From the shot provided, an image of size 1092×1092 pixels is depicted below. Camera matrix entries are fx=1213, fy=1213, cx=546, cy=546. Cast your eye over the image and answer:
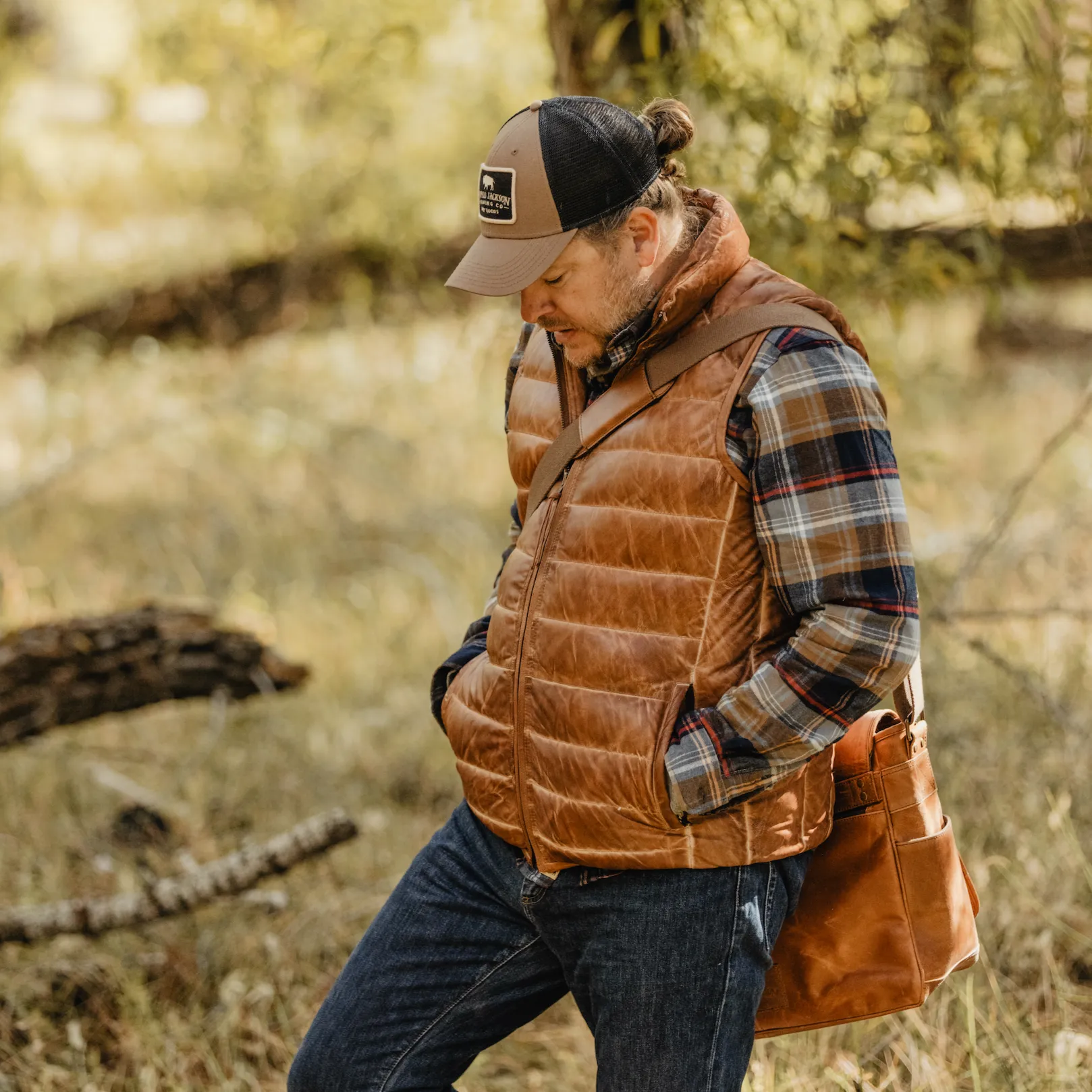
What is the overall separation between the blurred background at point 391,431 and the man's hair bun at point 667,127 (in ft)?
4.24

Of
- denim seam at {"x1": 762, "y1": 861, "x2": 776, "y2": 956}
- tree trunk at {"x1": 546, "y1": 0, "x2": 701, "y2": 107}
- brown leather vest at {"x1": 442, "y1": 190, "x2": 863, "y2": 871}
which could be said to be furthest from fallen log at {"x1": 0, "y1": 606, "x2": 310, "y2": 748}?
denim seam at {"x1": 762, "y1": 861, "x2": 776, "y2": 956}

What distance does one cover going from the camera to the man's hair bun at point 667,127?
1.96 m

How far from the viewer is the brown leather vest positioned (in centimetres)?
180

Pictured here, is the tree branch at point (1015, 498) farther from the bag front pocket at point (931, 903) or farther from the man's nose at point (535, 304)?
the man's nose at point (535, 304)

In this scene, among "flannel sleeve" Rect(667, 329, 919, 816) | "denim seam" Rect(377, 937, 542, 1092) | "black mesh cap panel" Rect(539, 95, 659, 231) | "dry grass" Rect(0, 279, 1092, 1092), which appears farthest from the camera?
"dry grass" Rect(0, 279, 1092, 1092)

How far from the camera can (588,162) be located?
1828 mm

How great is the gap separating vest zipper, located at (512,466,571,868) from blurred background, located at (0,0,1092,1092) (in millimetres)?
969

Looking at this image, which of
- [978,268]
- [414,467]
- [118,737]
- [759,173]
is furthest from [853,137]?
[414,467]

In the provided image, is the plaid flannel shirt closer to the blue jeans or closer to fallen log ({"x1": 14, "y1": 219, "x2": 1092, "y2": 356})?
the blue jeans

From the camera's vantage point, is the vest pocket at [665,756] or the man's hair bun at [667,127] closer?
the vest pocket at [665,756]

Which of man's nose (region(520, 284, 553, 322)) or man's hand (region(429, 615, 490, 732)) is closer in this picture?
man's nose (region(520, 284, 553, 322))

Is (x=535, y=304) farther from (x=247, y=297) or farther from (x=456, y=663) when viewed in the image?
(x=247, y=297)

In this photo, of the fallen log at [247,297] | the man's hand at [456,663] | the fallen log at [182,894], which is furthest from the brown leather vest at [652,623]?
the fallen log at [247,297]

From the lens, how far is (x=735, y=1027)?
1876 millimetres
